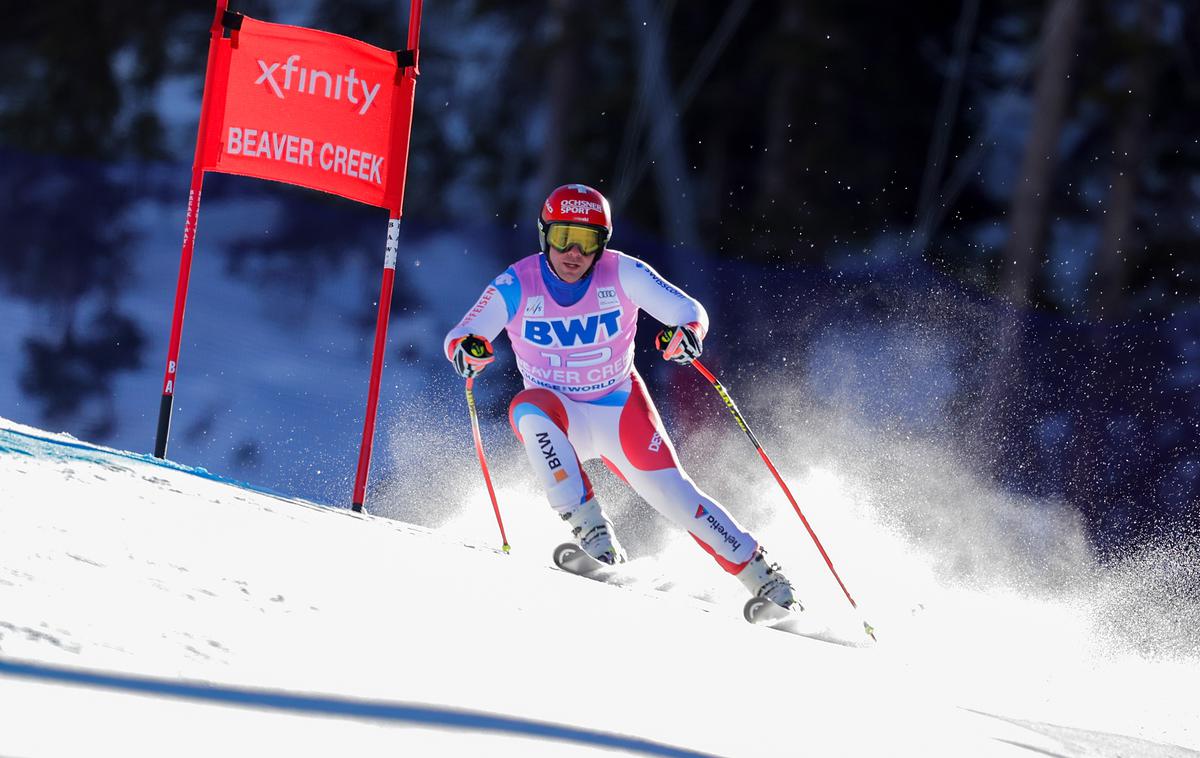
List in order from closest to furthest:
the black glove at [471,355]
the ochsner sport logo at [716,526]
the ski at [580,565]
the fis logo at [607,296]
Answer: the ski at [580,565]
the ochsner sport logo at [716,526]
the black glove at [471,355]
the fis logo at [607,296]

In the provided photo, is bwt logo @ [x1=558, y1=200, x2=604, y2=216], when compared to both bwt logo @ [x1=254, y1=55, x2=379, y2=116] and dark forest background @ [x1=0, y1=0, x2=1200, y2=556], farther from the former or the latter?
dark forest background @ [x1=0, y1=0, x2=1200, y2=556]

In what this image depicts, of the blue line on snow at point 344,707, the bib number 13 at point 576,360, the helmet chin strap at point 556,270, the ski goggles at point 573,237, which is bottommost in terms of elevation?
the blue line on snow at point 344,707

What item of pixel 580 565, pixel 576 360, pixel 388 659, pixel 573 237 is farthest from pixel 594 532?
pixel 388 659

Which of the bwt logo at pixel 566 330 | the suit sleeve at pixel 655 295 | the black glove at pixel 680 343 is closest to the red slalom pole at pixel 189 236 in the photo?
the bwt logo at pixel 566 330

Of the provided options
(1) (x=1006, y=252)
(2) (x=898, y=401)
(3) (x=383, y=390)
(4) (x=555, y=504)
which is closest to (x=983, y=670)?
(4) (x=555, y=504)

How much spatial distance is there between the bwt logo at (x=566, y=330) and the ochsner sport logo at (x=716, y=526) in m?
0.81

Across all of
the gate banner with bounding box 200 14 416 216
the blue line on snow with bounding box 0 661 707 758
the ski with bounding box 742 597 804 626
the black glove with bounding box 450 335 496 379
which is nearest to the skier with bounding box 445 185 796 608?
the black glove with bounding box 450 335 496 379

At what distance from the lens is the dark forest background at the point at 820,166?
6.91 meters

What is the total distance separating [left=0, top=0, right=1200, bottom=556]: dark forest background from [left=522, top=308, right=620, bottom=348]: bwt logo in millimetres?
2692

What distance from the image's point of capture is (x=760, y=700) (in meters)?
3.01

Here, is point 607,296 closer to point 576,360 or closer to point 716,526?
point 576,360

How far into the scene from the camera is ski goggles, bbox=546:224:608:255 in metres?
5.09

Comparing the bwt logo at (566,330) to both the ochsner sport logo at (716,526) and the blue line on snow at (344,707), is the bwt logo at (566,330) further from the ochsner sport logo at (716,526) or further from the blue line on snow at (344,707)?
the blue line on snow at (344,707)

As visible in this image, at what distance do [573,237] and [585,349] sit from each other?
0.43 meters
